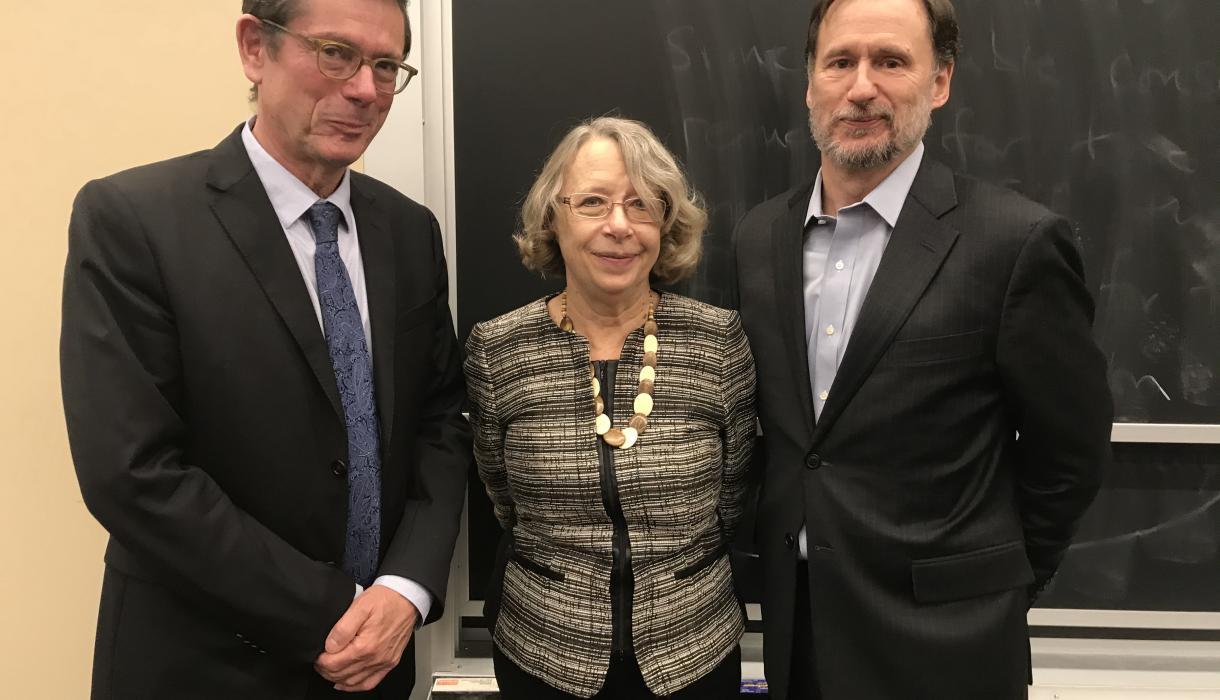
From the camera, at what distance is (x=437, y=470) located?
4.82ft

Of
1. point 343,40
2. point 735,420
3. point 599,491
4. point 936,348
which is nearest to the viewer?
point 343,40

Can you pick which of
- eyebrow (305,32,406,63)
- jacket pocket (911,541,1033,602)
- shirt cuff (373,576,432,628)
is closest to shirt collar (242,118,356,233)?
eyebrow (305,32,406,63)

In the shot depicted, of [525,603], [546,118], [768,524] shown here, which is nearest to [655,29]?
[546,118]

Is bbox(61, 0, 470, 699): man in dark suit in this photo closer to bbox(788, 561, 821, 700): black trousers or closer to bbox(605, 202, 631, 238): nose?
bbox(605, 202, 631, 238): nose

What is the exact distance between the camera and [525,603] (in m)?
1.48

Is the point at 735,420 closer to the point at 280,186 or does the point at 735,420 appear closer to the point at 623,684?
the point at 623,684

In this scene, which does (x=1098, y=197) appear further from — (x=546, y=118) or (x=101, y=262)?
(x=101, y=262)

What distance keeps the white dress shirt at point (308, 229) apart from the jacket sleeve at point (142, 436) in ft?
0.65

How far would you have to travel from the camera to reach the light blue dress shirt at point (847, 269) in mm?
1388

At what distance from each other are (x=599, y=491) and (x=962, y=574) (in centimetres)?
Result: 68

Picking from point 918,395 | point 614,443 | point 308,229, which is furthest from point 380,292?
point 918,395

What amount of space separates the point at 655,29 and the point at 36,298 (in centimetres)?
165

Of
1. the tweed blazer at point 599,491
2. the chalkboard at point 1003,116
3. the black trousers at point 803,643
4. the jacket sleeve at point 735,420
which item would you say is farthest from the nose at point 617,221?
the black trousers at point 803,643

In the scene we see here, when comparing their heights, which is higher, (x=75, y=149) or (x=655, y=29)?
(x=655, y=29)
